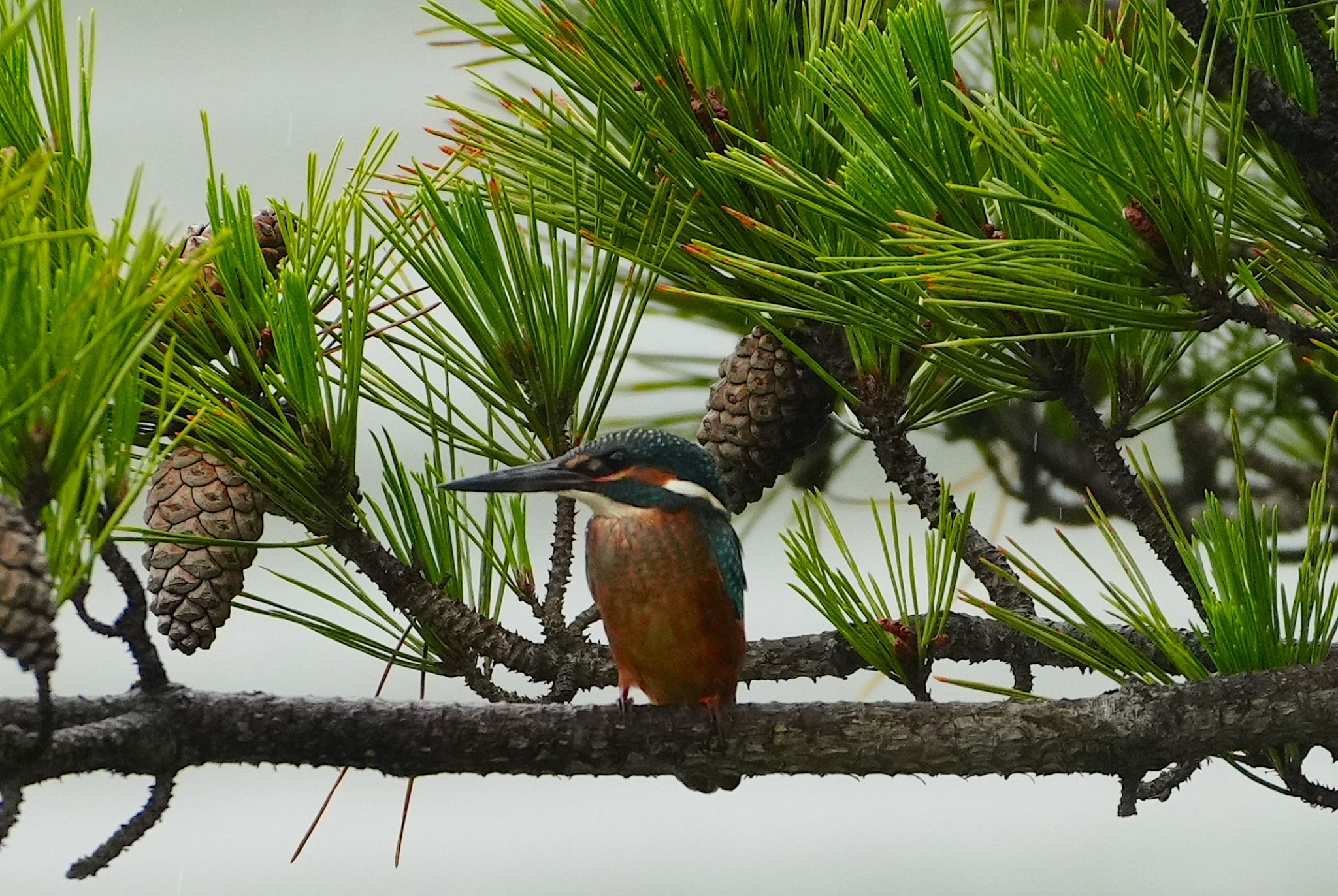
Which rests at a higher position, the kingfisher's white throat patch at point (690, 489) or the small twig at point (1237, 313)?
the small twig at point (1237, 313)

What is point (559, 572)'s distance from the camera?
22.5 inches

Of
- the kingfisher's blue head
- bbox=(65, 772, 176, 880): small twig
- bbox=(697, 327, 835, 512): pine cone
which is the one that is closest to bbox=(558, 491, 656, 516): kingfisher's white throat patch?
the kingfisher's blue head

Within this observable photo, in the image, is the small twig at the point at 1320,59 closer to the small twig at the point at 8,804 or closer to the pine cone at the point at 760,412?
the pine cone at the point at 760,412

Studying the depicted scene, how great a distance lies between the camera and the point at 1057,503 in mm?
1009

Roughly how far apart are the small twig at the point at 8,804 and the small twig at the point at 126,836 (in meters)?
0.04

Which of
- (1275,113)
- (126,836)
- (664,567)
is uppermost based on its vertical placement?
(1275,113)

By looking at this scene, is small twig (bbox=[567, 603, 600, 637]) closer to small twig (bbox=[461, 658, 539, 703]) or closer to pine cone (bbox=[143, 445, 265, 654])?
small twig (bbox=[461, 658, 539, 703])

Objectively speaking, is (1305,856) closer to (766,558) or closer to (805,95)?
(766,558)

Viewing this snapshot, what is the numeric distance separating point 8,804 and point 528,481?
0.74 ft

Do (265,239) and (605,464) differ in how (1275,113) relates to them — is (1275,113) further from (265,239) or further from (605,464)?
(265,239)

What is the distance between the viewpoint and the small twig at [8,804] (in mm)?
327

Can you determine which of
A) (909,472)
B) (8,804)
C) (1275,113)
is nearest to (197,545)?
(8,804)

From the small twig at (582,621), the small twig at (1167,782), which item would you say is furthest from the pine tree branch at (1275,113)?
the small twig at (582,621)

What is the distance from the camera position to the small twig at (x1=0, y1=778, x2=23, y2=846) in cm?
33
